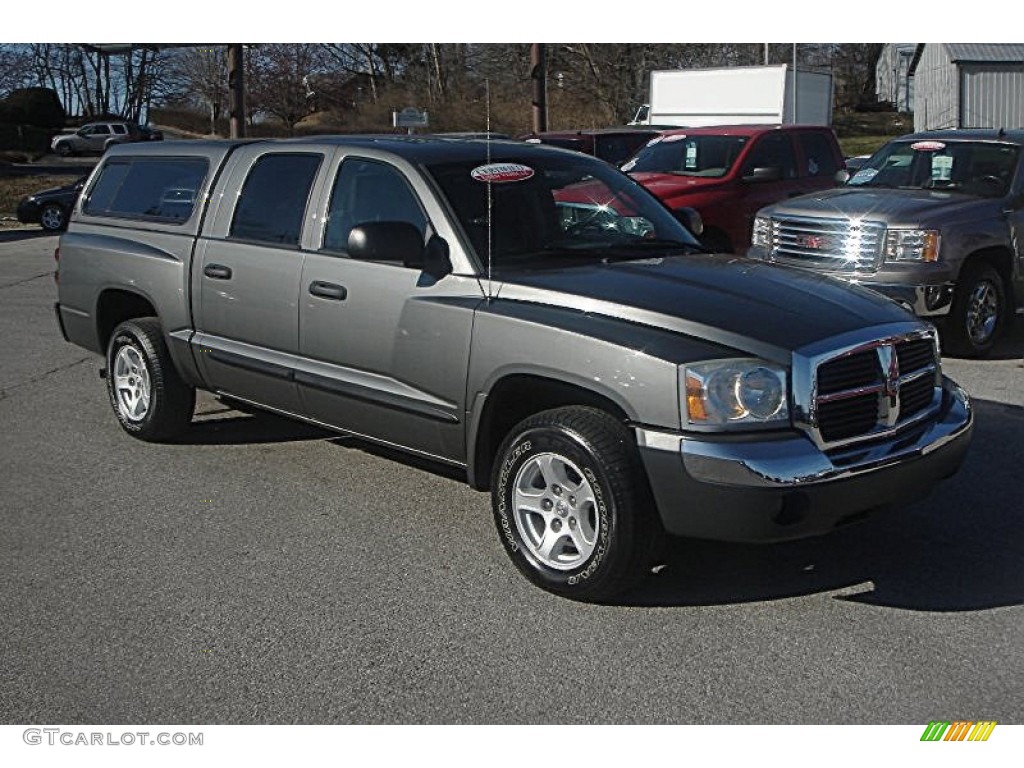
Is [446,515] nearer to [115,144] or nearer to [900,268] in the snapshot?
[115,144]

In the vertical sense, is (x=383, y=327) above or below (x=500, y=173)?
below

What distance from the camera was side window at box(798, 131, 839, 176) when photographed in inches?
557

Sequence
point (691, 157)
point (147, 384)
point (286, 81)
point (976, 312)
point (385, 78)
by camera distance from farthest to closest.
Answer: point (286, 81), point (385, 78), point (691, 157), point (976, 312), point (147, 384)

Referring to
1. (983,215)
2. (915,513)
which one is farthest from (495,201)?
(983,215)

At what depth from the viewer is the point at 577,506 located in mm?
4754

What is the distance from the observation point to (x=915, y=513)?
5.78m

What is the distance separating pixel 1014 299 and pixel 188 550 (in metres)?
7.30

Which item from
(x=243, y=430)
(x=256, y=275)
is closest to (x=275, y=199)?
(x=256, y=275)

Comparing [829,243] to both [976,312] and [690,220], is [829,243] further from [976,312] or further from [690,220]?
[690,220]

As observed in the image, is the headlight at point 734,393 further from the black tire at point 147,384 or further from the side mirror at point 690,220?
the black tire at point 147,384

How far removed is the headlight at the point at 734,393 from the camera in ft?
14.5

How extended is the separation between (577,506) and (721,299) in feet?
3.26

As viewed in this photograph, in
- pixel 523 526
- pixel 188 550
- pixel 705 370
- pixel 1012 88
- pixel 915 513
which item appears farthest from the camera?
pixel 1012 88
